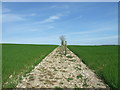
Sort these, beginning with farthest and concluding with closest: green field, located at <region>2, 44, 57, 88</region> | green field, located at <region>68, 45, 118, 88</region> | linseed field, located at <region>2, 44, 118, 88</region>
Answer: green field, located at <region>2, 44, 57, 88</region>, linseed field, located at <region>2, 44, 118, 88</region>, green field, located at <region>68, 45, 118, 88</region>

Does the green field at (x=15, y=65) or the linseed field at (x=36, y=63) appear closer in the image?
the linseed field at (x=36, y=63)

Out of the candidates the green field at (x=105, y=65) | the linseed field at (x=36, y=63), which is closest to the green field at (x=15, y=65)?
the linseed field at (x=36, y=63)

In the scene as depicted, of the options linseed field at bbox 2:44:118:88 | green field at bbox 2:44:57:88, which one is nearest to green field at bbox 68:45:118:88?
linseed field at bbox 2:44:118:88

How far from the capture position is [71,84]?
802 cm

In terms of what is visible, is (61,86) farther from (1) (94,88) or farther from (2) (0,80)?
(2) (0,80)

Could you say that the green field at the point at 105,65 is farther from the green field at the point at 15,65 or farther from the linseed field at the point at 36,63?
the green field at the point at 15,65

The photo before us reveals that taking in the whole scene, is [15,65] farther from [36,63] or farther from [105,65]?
[105,65]

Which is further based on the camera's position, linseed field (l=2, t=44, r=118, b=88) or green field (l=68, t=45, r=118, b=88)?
linseed field (l=2, t=44, r=118, b=88)

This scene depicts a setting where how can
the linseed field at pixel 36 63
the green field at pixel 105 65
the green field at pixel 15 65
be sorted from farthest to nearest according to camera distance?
the green field at pixel 15 65 → the linseed field at pixel 36 63 → the green field at pixel 105 65

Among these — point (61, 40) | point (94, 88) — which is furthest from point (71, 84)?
point (61, 40)

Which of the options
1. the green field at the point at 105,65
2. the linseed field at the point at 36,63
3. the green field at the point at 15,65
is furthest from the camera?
the green field at the point at 15,65

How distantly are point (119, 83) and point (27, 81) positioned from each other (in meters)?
4.29

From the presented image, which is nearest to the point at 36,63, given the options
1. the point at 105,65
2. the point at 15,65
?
the point at 15,65

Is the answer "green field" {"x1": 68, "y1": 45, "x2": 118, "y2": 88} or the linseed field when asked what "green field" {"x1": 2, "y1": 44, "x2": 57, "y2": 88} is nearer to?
the linseed field
